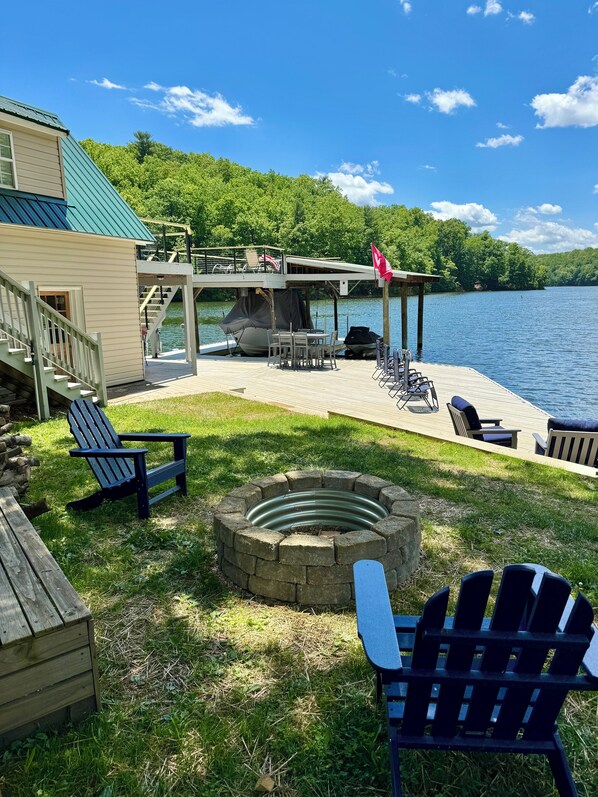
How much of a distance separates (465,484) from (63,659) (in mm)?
4512

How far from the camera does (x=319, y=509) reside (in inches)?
169

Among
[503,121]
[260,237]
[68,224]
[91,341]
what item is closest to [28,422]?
[91,341]

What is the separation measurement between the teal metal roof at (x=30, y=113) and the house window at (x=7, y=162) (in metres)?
0.47

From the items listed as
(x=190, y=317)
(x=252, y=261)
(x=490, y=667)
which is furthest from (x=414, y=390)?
(x=252, y=261)

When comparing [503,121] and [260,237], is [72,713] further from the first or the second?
[503,121]

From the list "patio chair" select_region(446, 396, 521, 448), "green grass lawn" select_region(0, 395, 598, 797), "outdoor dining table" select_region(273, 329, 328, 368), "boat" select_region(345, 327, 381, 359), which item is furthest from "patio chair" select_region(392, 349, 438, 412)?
"boat" select_region(345, 327, 381, 359)

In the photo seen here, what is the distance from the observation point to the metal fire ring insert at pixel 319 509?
4.12 m

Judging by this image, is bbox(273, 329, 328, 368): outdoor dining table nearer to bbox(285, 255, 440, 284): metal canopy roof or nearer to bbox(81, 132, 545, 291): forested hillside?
bbox(285, 255, 440, 284): metal canopy roof

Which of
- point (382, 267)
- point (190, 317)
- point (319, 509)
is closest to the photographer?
point (319, 509)

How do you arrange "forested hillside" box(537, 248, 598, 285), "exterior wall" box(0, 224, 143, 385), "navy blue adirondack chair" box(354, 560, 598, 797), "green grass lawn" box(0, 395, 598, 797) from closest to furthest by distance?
1. "navy blue adirondack chair" box(354, 560, 598, 797)
2. "green grass lawn" box(0, 395, 598, 797)
3. "exterior wall" box(0, 224, 143, 385)
4. "forested hillside" box(537, 248, 598, 285)

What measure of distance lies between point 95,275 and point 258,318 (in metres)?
8.88

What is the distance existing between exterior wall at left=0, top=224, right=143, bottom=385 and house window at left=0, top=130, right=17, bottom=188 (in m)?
1.09

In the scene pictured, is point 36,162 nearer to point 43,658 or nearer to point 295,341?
point 295,341

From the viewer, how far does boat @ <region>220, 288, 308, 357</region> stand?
64.2ft
